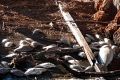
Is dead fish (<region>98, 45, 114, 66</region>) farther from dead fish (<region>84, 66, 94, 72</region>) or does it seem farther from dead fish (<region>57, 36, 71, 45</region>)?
dead fish (<region>57, 36, 71, 45</region>)

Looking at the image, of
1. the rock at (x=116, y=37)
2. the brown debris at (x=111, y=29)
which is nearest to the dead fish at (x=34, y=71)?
the rock at (x=116, y=37)

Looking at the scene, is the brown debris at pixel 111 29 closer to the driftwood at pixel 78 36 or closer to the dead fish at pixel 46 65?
the driftwood at pixel 78 36

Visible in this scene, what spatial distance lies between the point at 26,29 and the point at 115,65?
2220 mm

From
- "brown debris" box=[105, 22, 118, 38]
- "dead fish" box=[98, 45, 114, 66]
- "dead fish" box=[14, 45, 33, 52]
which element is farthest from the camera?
"brown debris" box=[105, 22, 118, 38]

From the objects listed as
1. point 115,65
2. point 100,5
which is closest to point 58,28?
point 100,5

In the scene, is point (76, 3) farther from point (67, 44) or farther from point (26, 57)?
point (26, 57)

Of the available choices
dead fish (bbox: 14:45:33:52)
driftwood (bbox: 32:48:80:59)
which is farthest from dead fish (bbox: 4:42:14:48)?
driftwood (bbox: 32:48:80:59)

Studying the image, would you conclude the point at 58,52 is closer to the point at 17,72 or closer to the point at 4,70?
the point at 17,72

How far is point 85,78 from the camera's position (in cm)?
682

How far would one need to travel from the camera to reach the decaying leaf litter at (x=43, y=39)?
693 centimetres

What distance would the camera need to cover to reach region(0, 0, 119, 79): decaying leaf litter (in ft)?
22.7

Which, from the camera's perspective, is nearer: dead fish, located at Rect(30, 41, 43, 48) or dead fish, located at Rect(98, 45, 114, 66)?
dead fish, located at Rect(98, 45, 114, 66)

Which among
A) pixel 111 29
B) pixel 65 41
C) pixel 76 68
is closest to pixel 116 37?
A: pixel 111 29

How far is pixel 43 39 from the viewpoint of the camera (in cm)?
823
